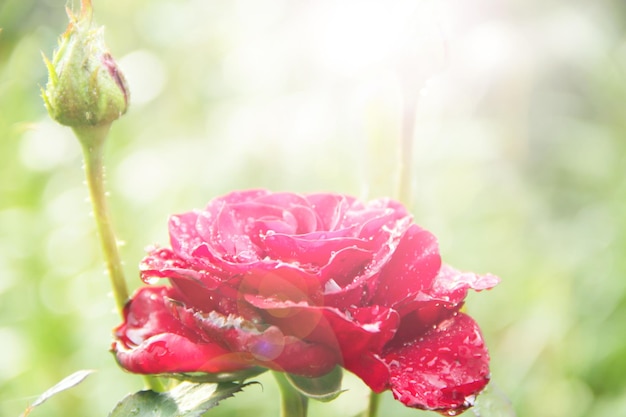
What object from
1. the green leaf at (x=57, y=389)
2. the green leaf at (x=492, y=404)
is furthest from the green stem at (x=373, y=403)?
the green leaf at (x=57, y=389)

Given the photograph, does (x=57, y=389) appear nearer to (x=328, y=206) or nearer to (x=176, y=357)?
(x=176, y=357)

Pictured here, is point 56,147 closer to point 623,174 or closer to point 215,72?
point 215,72

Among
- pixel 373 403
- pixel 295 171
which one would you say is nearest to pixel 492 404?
pixel 373 403

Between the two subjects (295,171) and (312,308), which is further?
(295,171)

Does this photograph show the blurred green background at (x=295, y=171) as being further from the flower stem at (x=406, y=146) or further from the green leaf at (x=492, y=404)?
the green leaf at (x=492, y=404)

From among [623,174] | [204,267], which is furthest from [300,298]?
[623,174]

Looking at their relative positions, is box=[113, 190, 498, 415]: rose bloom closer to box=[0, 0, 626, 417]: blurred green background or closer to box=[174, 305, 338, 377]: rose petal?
box=[174, 305, 338, 377]: rose petal
